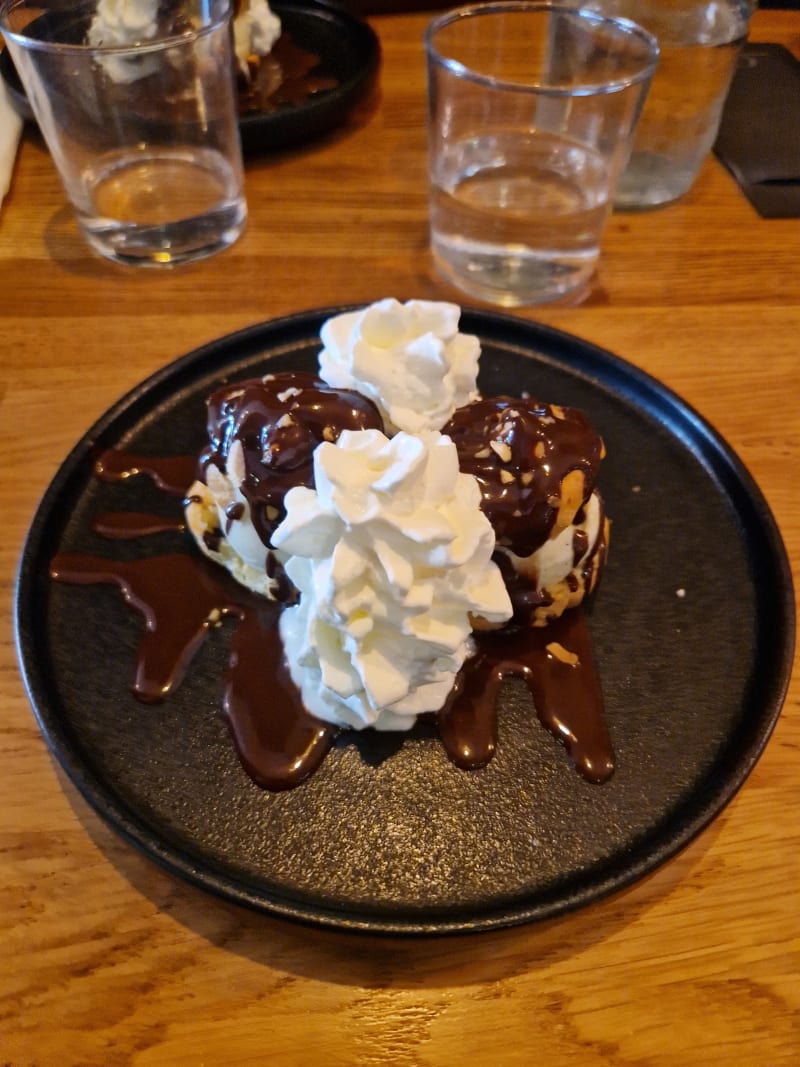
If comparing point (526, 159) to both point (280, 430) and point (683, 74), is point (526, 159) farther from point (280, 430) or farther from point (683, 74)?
point (280, 430)

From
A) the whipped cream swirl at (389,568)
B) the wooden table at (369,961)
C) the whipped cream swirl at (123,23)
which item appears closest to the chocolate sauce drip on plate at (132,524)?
the wooden table at (369,961)

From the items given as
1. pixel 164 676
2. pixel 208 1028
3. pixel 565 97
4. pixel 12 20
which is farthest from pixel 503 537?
pixel 12 20

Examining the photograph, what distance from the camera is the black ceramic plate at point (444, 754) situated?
65cm

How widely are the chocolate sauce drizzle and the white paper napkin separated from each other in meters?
0.85

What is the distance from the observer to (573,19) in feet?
3.98

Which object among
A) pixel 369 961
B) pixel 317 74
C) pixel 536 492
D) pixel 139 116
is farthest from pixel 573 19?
pixel 369 961

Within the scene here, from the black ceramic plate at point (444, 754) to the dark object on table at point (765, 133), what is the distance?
739mm

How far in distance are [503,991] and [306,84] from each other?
150cm

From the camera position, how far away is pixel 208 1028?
1.97ft

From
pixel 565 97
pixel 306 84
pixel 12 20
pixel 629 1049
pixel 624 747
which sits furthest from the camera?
pixel 306 84

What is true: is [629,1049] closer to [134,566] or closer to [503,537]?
[503,537]

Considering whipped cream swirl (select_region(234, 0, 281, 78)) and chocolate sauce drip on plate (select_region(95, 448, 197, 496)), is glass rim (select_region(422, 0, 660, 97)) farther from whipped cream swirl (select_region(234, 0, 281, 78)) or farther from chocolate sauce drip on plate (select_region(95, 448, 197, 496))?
chocolate sauce drip on plate (select_region(95, 448, 197, 496))

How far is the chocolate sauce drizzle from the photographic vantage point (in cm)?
73

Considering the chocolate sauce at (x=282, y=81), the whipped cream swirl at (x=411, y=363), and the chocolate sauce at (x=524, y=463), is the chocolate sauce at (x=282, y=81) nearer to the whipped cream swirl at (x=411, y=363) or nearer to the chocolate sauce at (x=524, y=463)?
the whipped cream swirl at (x=411, y=363)
